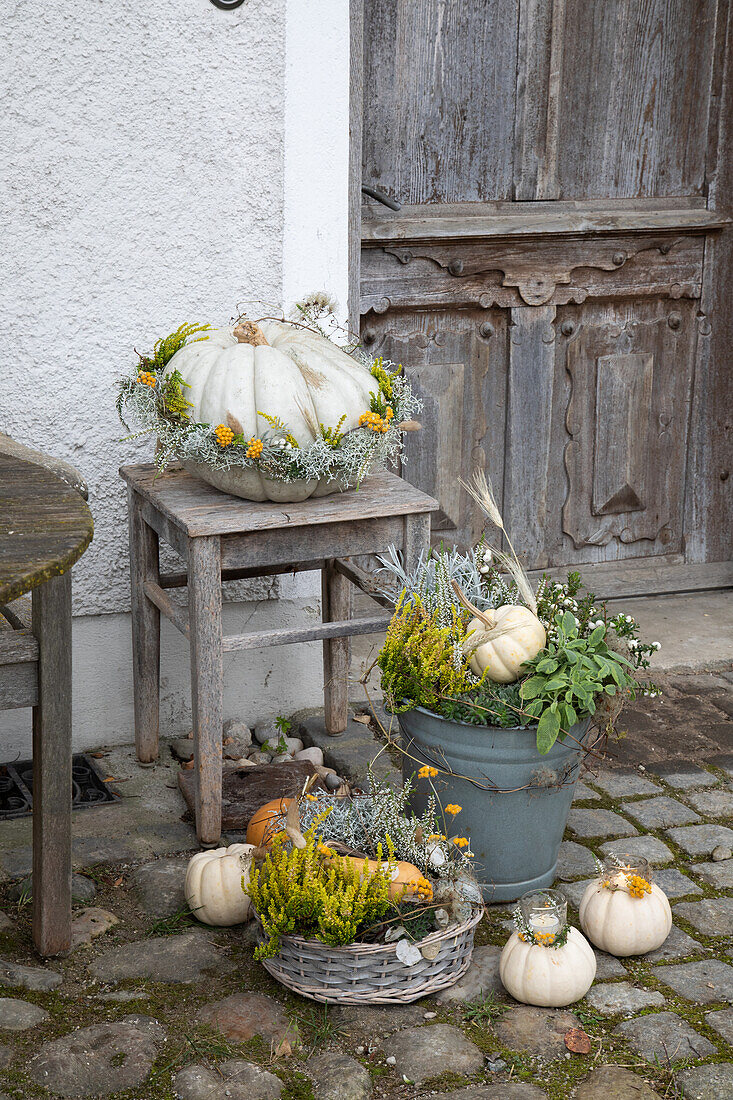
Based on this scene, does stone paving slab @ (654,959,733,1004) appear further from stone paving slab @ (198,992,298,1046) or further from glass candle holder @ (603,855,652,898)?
stone paving slab @ (198,992,298,1046)

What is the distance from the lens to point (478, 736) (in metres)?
2.42

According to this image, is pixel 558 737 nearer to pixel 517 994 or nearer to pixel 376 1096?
pixel 517 994

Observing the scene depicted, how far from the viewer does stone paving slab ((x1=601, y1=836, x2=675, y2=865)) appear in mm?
2789

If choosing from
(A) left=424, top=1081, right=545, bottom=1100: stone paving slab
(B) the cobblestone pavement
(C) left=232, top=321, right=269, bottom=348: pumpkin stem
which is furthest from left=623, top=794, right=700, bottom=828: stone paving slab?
(C) left=232, top=321, right=269, bottom=348: pumpkin stem

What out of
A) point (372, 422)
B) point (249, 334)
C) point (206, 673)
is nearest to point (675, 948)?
point (206, 673)

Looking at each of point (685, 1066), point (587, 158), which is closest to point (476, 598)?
point (685, 1066)

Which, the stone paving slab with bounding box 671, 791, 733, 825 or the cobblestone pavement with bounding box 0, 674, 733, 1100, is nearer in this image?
the cobblestone pavement with bounding box 0, 674, 733, 1100

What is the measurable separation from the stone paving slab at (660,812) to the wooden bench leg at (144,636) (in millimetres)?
1317

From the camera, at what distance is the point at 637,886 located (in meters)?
2.35

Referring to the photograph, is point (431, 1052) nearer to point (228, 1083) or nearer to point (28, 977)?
point (228, 1083)

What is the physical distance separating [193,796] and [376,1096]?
A: 1118 mm

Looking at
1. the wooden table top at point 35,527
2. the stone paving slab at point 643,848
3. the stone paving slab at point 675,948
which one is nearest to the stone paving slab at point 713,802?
the stone paving slab at point 643,848

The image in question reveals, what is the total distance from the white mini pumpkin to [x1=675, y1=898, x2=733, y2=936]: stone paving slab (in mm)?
974

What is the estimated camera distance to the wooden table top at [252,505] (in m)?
2.57
